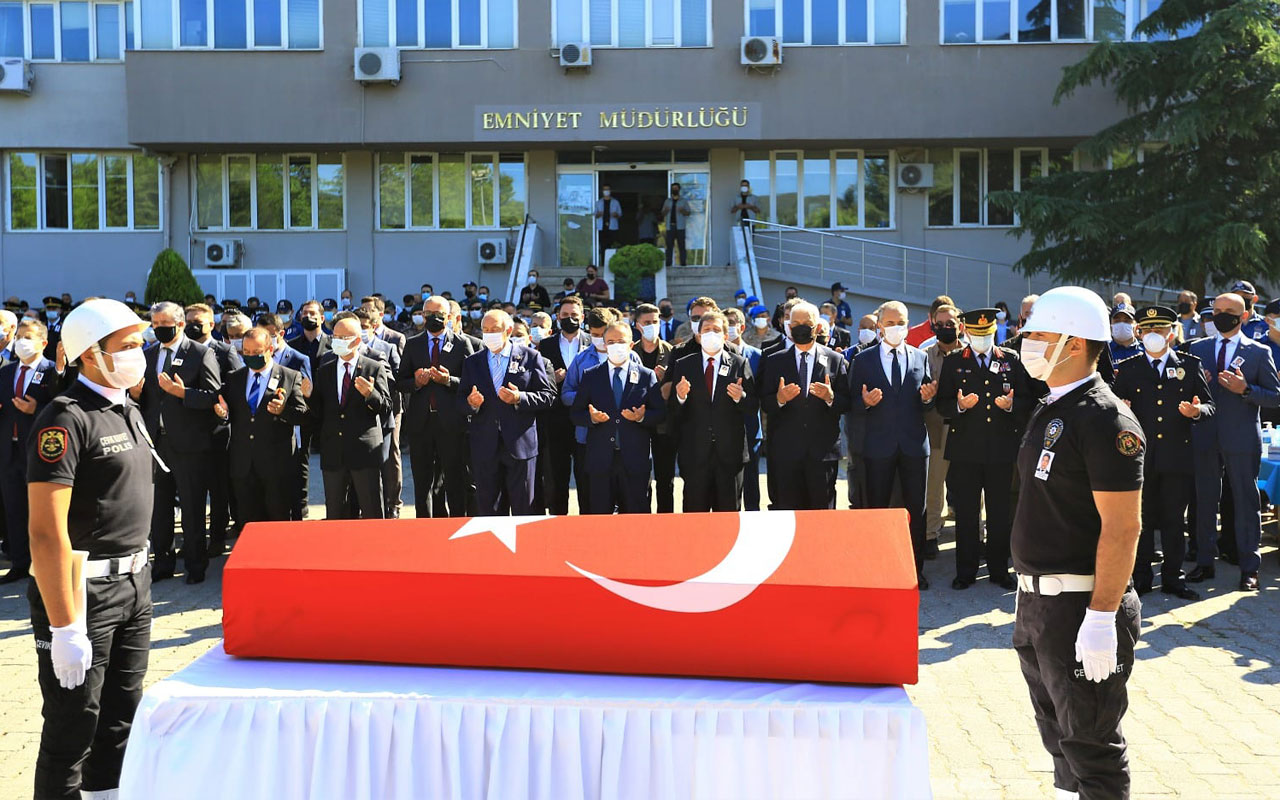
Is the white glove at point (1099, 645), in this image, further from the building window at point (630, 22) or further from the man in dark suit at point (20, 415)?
the building window at point (630, 22)

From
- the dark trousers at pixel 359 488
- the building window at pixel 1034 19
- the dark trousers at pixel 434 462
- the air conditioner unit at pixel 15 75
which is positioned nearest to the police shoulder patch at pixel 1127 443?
the dark trousers at pixel 359 488

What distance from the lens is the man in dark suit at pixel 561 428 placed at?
10.1 metres

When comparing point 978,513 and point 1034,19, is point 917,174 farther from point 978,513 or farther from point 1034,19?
point 978,513

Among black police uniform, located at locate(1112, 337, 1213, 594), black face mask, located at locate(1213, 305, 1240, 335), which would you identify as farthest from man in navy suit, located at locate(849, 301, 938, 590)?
black face mask, located at locate(1213, 305, 1240, 335)

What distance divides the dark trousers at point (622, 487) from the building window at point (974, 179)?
19018 millimetres

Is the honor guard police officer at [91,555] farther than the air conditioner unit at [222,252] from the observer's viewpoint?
No

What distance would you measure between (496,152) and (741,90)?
233 inches

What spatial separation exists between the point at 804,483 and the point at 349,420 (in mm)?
3650

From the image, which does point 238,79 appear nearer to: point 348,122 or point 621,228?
point 348,122

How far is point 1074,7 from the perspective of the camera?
24672 millimetres

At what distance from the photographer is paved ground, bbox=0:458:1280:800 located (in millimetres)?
4977

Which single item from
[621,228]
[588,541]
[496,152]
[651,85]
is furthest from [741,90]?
[588,541]

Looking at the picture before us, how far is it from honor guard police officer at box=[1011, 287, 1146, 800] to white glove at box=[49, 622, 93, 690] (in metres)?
3.28

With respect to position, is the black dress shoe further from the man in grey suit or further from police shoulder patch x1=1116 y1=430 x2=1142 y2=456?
police shoulder patch x1=1116 y1=430 x2=1142 y2=456
